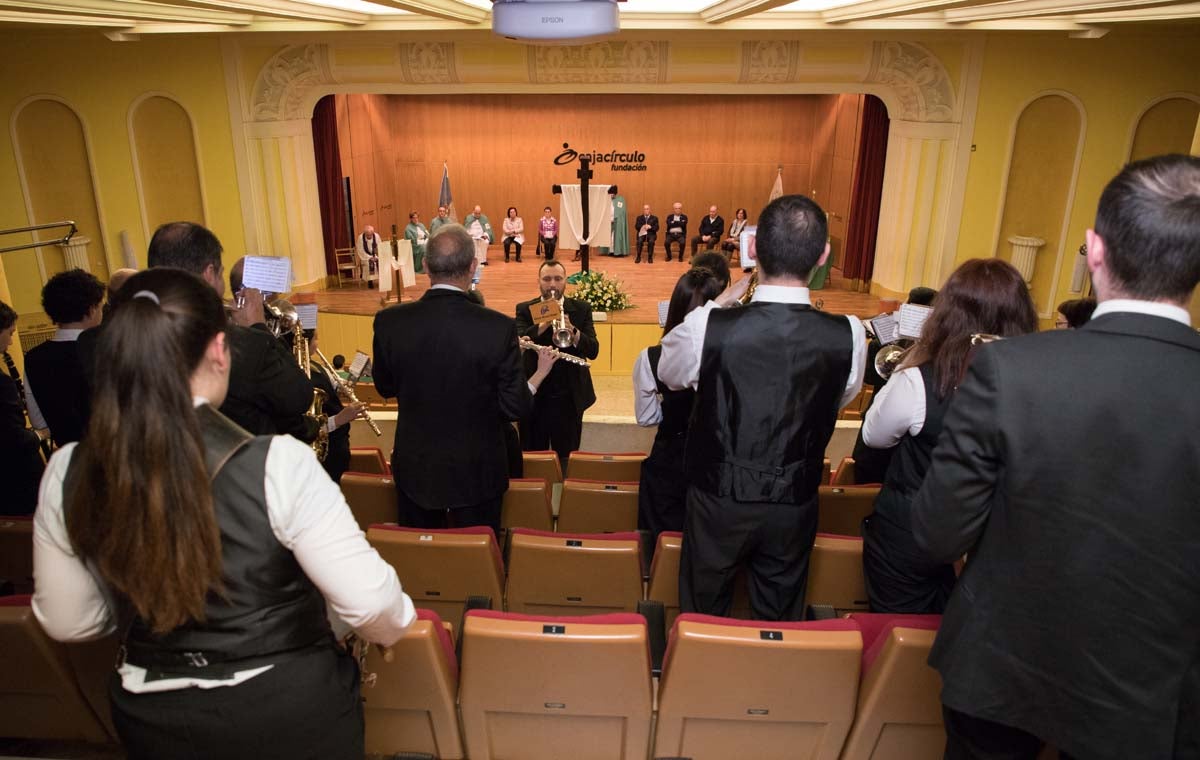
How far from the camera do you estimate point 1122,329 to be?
1.17m

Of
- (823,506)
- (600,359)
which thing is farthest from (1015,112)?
(823,506)

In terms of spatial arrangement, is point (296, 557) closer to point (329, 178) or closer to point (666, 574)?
point (666, 574)

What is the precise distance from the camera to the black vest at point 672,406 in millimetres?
2564

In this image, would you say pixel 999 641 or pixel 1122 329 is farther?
pixel 999 641

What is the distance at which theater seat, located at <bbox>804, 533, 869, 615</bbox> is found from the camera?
7.54ft

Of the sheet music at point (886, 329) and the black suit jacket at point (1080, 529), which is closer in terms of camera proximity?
the black suit jacket at point (1080, 529)

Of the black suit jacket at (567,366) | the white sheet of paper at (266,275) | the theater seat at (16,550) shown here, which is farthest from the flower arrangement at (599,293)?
the theater seat at (16,550)

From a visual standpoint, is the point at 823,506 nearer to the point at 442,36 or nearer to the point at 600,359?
the point at 600,359

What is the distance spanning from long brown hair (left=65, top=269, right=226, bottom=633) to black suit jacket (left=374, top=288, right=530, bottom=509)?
4.47ft

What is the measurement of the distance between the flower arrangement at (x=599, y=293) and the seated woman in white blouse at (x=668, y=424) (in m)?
6.79

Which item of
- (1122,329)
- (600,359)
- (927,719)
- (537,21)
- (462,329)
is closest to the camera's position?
(1122,329)

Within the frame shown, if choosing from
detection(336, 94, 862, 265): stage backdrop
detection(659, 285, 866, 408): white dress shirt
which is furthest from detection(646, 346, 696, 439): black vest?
detection(336, 94, 862, 265): stage backdrop

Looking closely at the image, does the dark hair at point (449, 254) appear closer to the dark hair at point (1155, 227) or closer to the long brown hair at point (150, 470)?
the long brown hair at point (150, 470)

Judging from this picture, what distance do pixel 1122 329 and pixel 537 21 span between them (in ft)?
9.52
